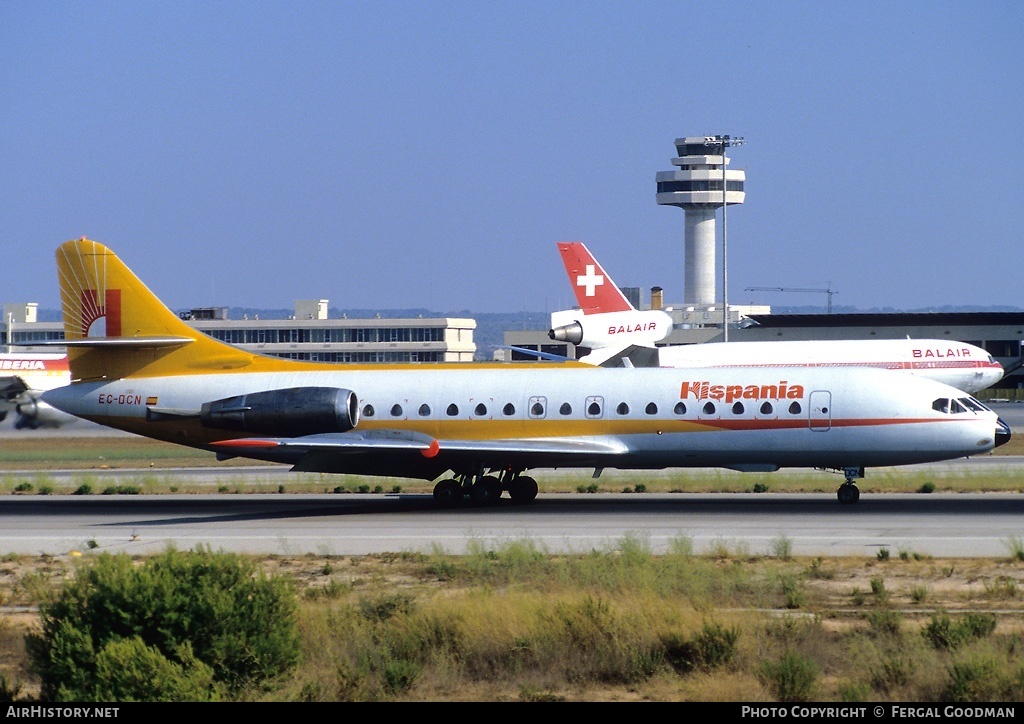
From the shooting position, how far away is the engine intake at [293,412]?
2884cm

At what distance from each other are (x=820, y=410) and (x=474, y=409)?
7998mm

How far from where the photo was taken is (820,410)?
28047mm

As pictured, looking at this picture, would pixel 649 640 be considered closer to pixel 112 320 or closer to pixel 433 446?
pixel 433 446

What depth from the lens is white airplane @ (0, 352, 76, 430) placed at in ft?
141

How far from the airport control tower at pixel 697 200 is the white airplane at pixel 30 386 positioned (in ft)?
368

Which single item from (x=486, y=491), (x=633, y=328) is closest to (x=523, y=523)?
(x=486, y=491)

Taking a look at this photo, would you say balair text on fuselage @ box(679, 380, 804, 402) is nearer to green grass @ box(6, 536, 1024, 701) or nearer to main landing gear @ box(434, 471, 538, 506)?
main landing gear @ box(434, 471, 538, 506)

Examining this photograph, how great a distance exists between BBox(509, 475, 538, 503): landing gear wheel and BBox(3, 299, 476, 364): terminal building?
106429mm

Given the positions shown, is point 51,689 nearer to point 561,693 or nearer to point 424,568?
Answer: point 561,693

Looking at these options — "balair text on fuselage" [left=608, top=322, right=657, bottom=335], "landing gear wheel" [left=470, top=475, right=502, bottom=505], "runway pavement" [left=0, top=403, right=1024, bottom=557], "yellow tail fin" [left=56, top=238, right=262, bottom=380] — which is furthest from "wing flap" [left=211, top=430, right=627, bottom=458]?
"balair text on fuselage" [left=608, top=322, right=657, bottom=335]

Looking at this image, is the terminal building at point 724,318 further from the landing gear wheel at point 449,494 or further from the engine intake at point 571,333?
the landing gear wheel at point 449,494

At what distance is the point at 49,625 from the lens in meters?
11.6

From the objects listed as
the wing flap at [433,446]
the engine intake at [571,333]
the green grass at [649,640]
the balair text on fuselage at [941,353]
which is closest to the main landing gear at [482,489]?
the wing flap at [433,446]
